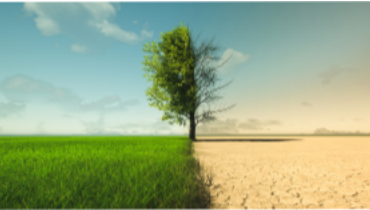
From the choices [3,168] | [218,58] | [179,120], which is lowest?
[3,168]

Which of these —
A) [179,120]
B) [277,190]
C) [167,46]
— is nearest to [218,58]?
[167,46]

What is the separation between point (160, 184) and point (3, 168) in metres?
3.68

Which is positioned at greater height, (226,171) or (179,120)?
(179,120)

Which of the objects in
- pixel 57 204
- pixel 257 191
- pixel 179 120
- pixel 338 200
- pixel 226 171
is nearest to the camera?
pixel 57 204

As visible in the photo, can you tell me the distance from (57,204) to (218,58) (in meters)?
19.1

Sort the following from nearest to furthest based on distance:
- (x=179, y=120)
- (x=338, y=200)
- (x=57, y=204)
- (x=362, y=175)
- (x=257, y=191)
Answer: (x=57, y=204) → (x=338, y=200) → (x=257, y=191) → (x=362, y=175) → (x=179, y=120)

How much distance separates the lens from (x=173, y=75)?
1792 cm

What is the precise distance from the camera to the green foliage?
695 inches

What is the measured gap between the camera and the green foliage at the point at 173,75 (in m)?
17.6

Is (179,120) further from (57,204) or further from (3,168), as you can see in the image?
(57,204)

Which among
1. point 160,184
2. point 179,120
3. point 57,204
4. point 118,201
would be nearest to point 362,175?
point 160,184

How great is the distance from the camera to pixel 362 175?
187 inches

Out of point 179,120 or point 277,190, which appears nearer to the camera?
point 277,190

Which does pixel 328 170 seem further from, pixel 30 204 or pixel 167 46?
pixel 167 46
